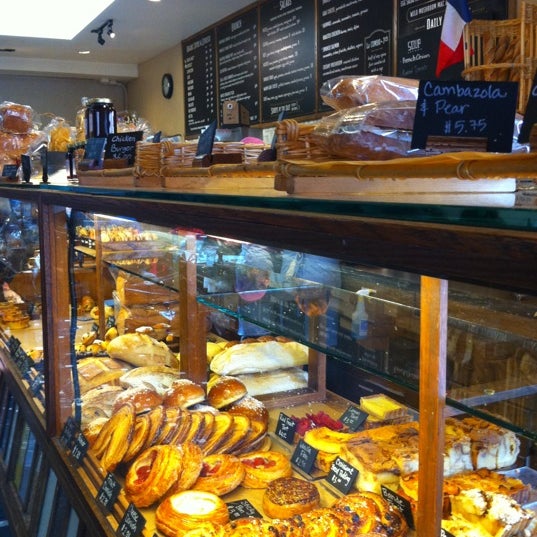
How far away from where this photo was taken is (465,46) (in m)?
2.34

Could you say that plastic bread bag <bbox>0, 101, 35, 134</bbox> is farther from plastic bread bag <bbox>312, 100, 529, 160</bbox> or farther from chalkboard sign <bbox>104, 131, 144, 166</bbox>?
plastic bread bag <bbox>312, 100, 529, 160</bbox>

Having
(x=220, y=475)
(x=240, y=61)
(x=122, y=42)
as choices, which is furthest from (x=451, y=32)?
(x=122, y=42)

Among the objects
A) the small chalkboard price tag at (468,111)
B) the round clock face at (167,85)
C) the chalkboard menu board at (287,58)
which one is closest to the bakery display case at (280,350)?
the small chalkboard price tag at (468,111)

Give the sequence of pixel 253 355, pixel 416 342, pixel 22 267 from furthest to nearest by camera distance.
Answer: pixel 22 267 → pixel 253 355 → pixel 416 342

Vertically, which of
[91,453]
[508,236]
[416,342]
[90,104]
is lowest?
[91,453]

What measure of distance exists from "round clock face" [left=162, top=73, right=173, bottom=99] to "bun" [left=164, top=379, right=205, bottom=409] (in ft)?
16.4

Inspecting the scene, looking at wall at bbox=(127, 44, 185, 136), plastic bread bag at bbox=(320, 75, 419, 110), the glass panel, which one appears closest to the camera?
the glass panel

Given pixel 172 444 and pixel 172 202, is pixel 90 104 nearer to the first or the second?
pixel 172 444

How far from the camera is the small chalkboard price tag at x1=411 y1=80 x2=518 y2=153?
1.93ft

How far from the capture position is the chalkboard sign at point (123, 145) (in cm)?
163

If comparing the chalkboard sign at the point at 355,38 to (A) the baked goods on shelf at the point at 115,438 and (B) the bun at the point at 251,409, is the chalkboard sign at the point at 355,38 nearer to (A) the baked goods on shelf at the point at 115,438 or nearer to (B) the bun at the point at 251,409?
(B) the bun at the point at 251,409

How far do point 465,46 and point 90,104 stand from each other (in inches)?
51.2

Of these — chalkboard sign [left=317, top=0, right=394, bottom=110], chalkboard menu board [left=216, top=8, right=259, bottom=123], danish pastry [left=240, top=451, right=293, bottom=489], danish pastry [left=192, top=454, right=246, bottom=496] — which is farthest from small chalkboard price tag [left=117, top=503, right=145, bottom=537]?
chalkboard menu board [left=216, top=8, right=259, bottom=123]

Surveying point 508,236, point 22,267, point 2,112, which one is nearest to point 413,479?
point 508,236
